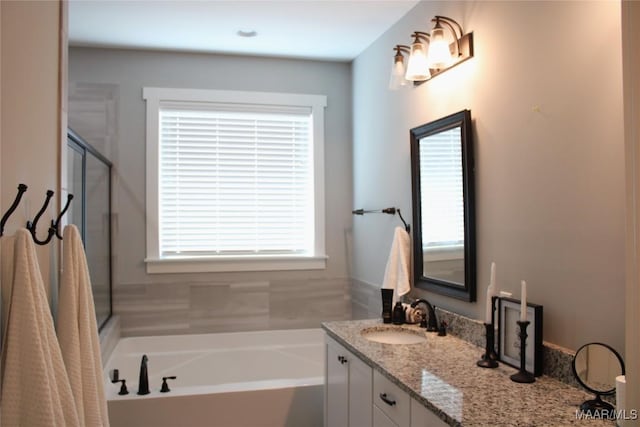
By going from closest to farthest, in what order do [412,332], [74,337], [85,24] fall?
[74,337], [412,332], [85,24]

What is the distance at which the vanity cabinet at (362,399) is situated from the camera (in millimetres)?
1701

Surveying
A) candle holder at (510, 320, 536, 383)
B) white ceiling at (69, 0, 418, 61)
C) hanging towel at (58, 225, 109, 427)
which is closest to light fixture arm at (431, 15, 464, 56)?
white ceiling at (69, 0, 418, 61)

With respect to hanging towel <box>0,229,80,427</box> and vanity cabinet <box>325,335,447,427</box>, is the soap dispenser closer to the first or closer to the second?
vanity cabinet <box>325,335,447,427</box>

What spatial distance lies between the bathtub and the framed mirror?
961 mm

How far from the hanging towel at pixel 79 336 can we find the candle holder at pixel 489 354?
1.32 m

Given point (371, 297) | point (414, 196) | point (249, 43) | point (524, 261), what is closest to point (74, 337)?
point (524, 261)

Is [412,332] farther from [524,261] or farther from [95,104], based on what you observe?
[95,104]

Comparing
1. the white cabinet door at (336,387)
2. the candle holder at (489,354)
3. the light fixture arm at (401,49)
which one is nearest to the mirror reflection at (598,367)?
the candle holder at (489,354)

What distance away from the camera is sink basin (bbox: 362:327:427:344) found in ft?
8.29

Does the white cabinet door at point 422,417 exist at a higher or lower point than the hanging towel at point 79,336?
lower

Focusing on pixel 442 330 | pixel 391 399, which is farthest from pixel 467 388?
pixel 442 330

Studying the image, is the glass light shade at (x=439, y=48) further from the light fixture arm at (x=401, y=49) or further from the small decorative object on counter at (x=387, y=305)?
the small decorative object on counter at (x=387, y=305)

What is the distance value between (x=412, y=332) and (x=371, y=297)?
3.55 feet

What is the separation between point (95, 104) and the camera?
12.2 ft
